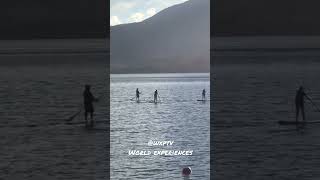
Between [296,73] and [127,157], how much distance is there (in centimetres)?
595

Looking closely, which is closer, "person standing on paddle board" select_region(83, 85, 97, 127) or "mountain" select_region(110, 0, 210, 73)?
"mountain" select_region(110, 0, 210, 73)

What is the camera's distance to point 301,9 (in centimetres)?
858

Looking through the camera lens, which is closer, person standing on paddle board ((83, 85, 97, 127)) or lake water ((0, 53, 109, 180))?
lake water ((0, 53, 109, 180))

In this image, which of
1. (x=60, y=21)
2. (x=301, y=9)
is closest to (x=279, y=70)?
(x=301, y=9)

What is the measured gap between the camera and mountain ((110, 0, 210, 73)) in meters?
8.05

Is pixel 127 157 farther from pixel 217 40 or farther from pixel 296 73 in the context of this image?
pixel 296 73

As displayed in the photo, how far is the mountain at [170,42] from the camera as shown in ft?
26.4

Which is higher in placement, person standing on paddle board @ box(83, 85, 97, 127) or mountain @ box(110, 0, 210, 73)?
mountain @ box(110, 0, 210, 73)

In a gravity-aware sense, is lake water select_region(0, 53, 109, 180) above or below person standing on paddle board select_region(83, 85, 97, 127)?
below

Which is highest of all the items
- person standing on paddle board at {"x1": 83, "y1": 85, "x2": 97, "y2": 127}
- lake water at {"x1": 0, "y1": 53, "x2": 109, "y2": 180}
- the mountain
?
the mountain

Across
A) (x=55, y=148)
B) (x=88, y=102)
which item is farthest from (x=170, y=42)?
(x=55, y=148)

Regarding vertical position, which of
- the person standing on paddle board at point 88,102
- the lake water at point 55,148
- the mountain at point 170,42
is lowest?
the lake water at point 55,148

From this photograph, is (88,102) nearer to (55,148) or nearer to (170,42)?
(55,148)

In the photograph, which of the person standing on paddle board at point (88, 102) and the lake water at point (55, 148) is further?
the person standing on paddle board at point (88, 102)
